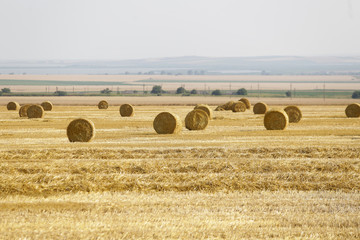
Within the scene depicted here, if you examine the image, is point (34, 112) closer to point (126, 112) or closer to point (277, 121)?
point (126, 112)

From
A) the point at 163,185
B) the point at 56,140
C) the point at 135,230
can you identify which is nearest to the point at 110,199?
the point at 163,185

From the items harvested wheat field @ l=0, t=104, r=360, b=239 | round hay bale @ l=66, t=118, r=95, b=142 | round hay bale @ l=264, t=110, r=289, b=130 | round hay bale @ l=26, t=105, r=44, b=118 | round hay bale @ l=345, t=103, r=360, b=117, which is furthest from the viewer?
round hay bale @ l=26, t=105, r=44, b=118

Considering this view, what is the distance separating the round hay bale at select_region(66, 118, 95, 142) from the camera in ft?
98.6

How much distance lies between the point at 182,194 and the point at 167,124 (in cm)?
1810

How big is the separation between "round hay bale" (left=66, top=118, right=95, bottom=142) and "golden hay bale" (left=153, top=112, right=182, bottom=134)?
4777 millimetres

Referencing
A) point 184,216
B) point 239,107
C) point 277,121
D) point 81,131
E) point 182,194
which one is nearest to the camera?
point 184,216

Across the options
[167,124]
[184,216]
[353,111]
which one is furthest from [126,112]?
[184,216]

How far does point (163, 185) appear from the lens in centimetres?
1656

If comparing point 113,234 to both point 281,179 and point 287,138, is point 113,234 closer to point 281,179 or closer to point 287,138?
point 281,179

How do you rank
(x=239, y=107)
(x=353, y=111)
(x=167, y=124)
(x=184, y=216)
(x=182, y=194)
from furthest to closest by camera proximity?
(x=239, y=107) → (x=353, y=111) → (x=167, y=124) → (x=182, y=194) → (x=184, y=216)

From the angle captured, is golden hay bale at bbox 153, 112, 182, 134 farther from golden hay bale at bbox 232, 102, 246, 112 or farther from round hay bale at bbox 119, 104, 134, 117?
golden hay bale at bbox 232, 102, 246, 112

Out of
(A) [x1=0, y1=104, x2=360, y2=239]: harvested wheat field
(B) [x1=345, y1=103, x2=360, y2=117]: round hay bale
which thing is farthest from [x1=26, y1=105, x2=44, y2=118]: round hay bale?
(A) [x1=0, y1=104, x2=360, y2=239]: harvested wheat field

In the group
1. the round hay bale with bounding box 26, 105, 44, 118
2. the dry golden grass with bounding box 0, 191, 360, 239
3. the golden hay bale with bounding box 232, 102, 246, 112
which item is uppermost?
the round hay bale with bounding box 26, 105, 44, 118

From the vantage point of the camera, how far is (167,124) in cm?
3388
